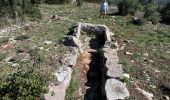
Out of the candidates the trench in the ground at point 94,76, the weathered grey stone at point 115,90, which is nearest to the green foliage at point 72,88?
the trench in the ground at point 94,76

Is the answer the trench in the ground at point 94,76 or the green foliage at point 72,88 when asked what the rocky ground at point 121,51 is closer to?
the green foliage at point 72,88

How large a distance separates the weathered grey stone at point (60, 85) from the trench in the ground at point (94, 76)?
0.49m

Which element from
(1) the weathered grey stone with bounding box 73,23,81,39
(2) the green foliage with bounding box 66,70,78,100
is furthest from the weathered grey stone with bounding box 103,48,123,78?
(1) the weathered grey stone with bounding box 73,23,81,39

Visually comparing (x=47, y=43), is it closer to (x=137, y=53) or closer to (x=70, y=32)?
(x=70, y=32)

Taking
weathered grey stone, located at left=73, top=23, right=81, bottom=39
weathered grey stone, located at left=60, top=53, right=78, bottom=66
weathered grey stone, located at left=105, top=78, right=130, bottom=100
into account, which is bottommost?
weathered grey stone, located at left=105, top=78, right=130, bottom=100

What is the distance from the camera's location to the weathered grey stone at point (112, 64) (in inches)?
272

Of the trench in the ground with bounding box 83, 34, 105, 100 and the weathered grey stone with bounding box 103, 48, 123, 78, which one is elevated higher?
the weathered grey stone with bounding box 103, 48, 123, 78

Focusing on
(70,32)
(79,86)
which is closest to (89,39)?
(70,32)

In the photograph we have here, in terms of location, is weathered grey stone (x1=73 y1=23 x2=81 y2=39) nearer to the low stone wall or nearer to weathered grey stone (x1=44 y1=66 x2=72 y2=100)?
the low stone wall

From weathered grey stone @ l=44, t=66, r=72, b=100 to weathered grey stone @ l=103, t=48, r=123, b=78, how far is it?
87cm

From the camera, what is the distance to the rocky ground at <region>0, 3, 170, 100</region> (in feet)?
23.1

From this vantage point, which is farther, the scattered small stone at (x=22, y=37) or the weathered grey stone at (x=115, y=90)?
the scattered small stone at (x=22, y=37)

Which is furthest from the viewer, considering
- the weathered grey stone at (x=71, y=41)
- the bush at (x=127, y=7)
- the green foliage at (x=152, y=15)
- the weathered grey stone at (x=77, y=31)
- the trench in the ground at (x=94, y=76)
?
the bush at (x=127, y=7)

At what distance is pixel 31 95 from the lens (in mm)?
5324
